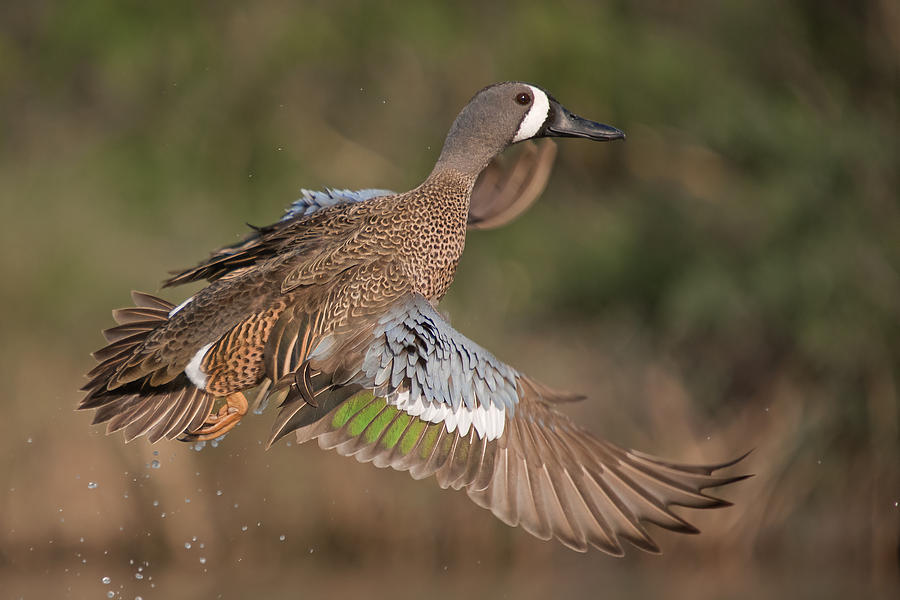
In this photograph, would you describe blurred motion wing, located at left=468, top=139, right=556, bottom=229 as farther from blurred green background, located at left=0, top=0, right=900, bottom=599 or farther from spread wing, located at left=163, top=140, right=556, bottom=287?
blurred green background, located at left=0, top=0, right=900, bottom=599

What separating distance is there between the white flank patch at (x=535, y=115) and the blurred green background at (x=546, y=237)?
174 inches

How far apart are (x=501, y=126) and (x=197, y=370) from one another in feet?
4.51

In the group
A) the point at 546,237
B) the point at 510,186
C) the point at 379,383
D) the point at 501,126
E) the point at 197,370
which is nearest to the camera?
the point at 379,383

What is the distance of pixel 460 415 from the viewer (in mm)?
4379

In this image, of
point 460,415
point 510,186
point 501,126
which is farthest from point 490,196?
point 460,415

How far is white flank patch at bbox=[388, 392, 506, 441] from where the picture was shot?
4.38 metres

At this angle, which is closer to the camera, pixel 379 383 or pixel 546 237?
pixel 379 383

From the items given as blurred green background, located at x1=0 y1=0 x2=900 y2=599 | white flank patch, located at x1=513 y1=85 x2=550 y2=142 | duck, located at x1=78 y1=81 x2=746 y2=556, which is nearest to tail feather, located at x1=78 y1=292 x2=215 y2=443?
duck, located at x1=78 y1=81 x2=746 y2=556

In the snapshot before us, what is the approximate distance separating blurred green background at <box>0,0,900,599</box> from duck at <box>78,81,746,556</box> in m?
4.41

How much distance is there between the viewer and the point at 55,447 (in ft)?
28.2

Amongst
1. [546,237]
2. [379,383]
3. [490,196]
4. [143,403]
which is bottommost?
[143,403]

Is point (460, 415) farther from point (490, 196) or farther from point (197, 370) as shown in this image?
point (490, 196)

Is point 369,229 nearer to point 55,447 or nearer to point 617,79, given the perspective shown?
point 55,447

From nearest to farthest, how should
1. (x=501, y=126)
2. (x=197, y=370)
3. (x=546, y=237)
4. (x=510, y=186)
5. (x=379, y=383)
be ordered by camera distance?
(x=379, y=383), (x=197, y=370), (x=501, y=126), (x=510, y=186), (x=546, y=237)
